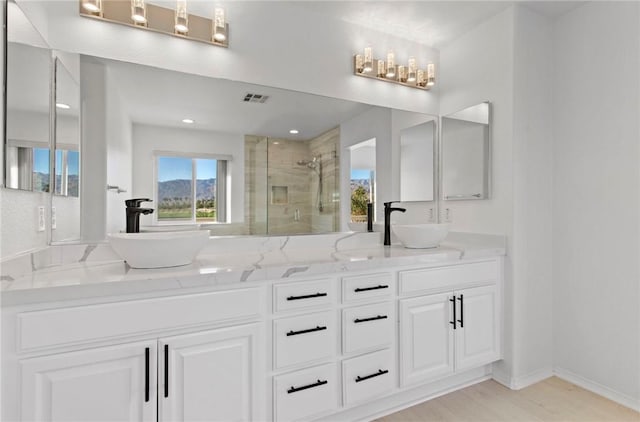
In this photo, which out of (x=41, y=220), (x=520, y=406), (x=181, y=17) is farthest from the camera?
(x=520, y=406)

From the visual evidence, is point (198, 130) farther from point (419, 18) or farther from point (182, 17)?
point (419, 18)

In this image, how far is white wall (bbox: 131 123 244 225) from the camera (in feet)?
6.10

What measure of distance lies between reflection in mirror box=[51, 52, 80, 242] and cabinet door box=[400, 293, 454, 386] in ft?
5.99

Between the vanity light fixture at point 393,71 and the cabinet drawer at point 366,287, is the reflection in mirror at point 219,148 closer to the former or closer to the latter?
the vanity light fixture at point 393,71

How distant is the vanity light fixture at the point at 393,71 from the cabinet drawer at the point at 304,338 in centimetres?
179

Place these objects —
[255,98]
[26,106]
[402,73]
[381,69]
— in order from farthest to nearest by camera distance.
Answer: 1. [402,73]
2. [381,69]
3. [255,98]
4. [26,106]

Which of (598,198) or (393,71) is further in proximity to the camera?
(393,71)

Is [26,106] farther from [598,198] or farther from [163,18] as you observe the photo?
[598,198]

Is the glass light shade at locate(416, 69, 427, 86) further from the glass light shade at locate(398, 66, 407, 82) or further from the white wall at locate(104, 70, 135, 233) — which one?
the white wall at locate(104, 70, 135, 233)

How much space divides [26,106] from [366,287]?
5.90ft

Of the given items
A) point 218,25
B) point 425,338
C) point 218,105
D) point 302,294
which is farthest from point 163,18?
point 425,338

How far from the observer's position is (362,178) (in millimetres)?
2512

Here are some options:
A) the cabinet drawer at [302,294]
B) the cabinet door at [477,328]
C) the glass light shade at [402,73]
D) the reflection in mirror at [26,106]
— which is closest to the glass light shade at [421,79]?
the glass light shade at [402,73]

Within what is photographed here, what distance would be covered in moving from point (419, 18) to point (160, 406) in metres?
2.79
